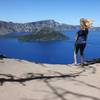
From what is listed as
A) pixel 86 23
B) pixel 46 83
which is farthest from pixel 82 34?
pixel 46 83

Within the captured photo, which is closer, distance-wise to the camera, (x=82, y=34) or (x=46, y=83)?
(x=46, y=83)

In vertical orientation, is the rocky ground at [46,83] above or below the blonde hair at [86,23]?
below

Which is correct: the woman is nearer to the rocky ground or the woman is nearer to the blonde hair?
the blonde hair

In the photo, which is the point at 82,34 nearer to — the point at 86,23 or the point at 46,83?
the point at 86,23

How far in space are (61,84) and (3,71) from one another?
188 cm

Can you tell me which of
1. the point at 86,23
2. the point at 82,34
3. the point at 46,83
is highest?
the point at 86,23

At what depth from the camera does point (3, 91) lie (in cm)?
671

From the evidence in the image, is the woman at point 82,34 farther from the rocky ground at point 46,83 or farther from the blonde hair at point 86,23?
the rocky ground at point 46,83

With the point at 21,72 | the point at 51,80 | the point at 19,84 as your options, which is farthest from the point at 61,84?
the point at 21,72

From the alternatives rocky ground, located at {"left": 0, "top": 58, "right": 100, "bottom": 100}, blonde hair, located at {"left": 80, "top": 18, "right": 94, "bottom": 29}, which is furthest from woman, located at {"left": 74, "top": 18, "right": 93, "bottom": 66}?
rocky ground, located at {"left": 0, "top": 58, "right": 100, "bottom": 100}

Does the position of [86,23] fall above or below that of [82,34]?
above

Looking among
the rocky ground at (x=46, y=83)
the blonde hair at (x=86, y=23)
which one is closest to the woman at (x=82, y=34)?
the blonde hair at (x=86, y=23)

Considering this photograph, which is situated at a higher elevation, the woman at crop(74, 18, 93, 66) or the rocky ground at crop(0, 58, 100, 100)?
the woman at crop(74, 18, 93, 66)

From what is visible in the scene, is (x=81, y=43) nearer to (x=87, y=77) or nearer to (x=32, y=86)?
(x=87, y=77)
